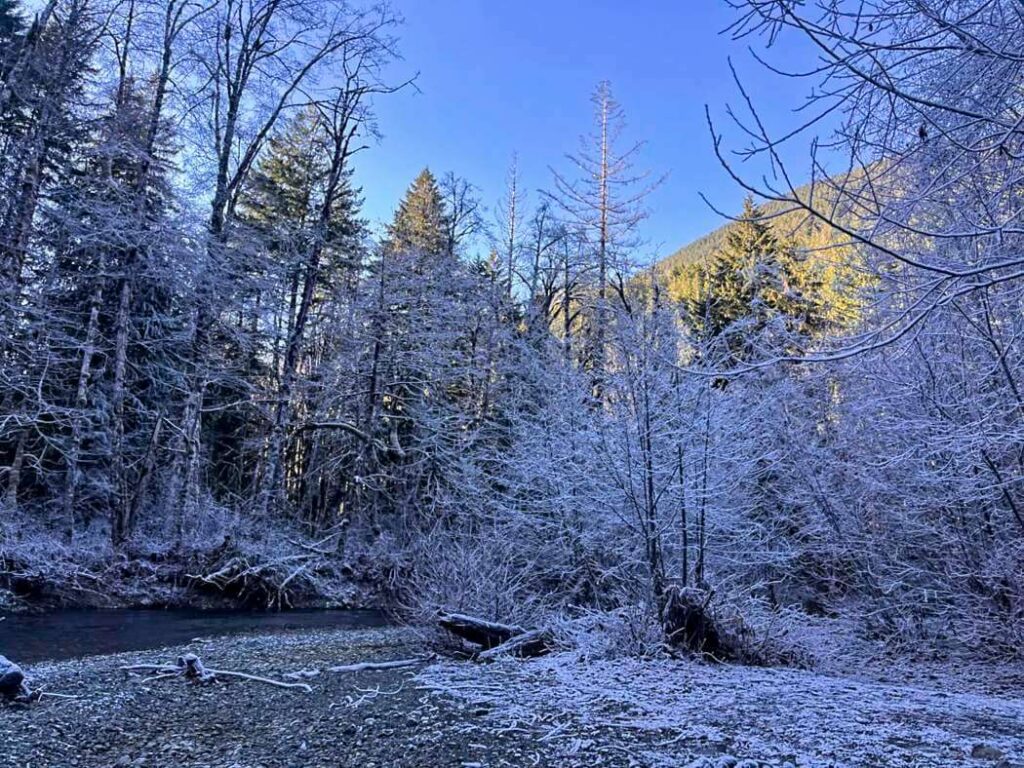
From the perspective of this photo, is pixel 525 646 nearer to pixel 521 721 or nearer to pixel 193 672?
pixel 521 721

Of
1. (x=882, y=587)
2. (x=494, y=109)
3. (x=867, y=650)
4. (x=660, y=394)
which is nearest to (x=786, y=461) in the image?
(x=882, y=587)

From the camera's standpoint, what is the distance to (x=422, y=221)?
22.2 meters

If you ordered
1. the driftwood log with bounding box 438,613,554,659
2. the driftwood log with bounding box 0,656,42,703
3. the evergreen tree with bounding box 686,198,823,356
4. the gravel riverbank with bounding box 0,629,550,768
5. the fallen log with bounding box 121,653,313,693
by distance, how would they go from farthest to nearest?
the evergreen tree with bounding box 686,198,823,356 < the driftwood log with bounding box 438,613,554,659 < the fallen log with bounding box 121,653,313,693 < the driftwood log with bounding box 0,656,42,703 < the gravel riverbank with bounding box 0,629,550,768

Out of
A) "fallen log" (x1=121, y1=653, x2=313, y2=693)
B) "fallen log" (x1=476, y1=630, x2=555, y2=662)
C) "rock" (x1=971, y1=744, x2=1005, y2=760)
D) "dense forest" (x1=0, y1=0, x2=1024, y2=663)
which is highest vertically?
"dense forest" (x1=0, y1=0, x2=1024, y2=663)

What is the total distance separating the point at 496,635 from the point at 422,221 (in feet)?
60.7

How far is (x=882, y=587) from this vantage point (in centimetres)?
698

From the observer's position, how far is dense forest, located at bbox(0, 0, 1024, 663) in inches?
122

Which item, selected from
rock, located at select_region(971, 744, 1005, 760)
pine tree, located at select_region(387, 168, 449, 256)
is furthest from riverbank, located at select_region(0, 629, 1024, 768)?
pine tree, located at select_region(387, 168, 449, 256)

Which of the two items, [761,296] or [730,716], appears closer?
[730,716]

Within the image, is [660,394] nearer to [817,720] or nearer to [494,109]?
[817,720]

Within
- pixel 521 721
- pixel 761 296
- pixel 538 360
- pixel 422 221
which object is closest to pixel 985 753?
pixel 521 721

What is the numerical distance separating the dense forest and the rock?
65.3 inches

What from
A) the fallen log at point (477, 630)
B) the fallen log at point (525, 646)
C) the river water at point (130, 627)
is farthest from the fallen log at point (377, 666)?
the river water at point (130, 627)

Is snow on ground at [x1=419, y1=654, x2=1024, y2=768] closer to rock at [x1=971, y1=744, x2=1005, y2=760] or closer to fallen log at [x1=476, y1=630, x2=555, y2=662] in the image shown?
rock at [x1=971, y1=744, x2=1005, y2=760]
